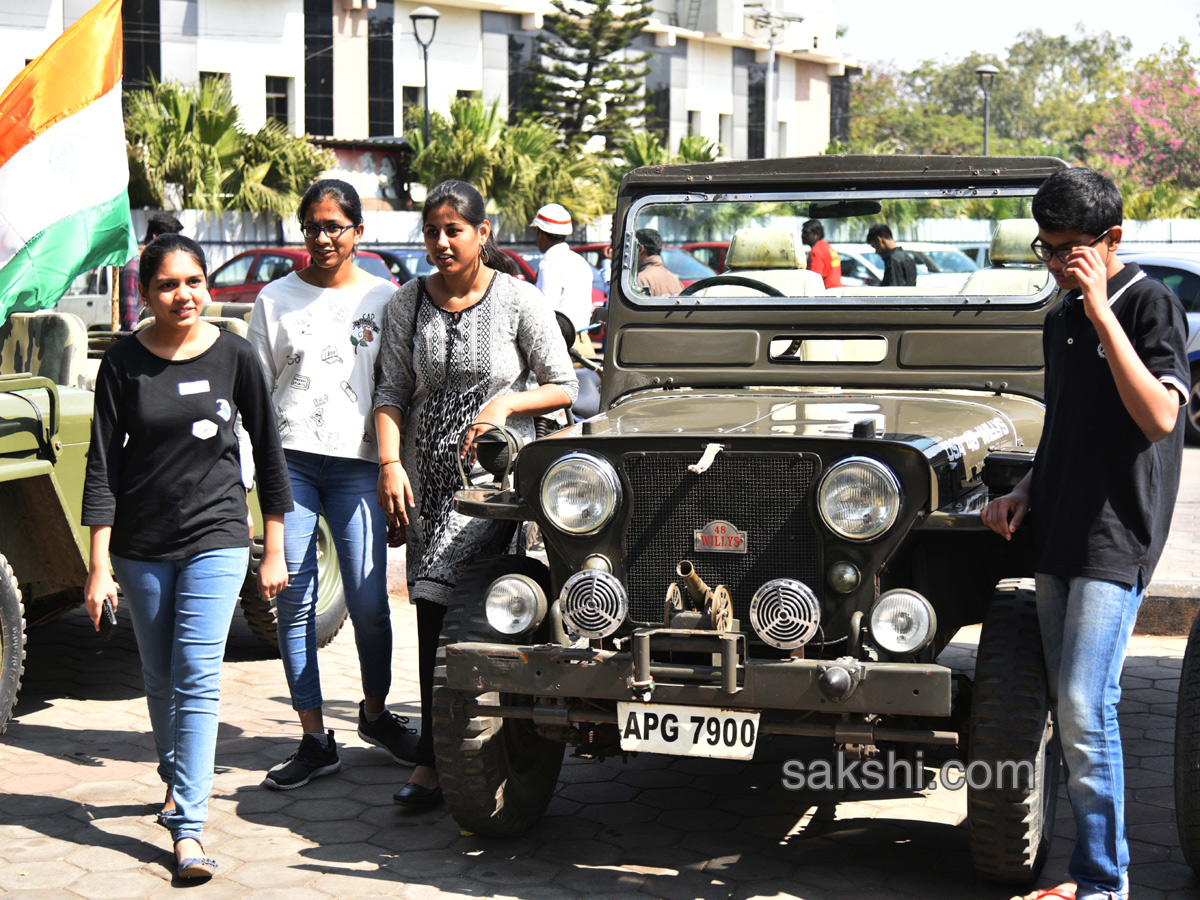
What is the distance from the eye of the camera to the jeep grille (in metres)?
3.97

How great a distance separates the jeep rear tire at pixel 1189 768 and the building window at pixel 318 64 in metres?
36.4

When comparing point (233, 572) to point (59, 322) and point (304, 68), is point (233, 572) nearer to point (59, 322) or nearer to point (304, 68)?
point (59, 322)

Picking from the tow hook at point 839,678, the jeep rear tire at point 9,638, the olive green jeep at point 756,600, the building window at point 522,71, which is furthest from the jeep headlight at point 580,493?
the building window at point 522,71

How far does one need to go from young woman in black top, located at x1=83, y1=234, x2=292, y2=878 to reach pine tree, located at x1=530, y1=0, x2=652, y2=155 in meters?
38.3

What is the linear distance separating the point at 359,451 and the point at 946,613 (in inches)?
77.4

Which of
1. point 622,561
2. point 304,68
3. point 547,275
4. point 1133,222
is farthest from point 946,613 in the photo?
point 304,68

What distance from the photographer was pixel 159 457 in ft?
13.6

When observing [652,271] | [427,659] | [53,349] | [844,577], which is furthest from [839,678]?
[53,349]

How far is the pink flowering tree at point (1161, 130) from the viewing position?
5244cm

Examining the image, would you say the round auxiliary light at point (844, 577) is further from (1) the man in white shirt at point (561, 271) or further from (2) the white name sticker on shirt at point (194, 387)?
(1) the man in white shirt at point (561, 271)

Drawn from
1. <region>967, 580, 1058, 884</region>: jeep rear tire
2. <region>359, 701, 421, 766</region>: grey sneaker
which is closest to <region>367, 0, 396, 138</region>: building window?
<region>359, 701, 421, 766</region>: grey sneaker

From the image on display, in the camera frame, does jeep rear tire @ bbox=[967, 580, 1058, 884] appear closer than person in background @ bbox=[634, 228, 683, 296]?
Yes

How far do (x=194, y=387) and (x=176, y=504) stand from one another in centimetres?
34

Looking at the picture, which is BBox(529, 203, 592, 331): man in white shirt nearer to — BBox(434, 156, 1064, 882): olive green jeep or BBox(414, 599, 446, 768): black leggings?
BBox(434, 156, 1064, 882): olive green jeep
